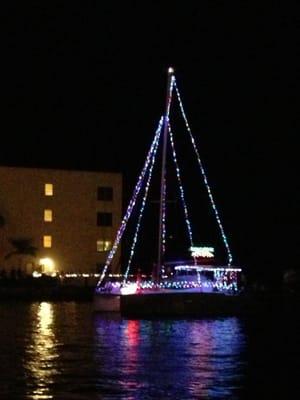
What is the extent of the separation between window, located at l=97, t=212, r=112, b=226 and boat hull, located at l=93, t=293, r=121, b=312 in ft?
106

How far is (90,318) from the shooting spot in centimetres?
4891

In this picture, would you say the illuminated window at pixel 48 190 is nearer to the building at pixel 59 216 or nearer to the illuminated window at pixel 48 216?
the building at pixel 59 216

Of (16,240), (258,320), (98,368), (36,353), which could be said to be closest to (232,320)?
(258,320)

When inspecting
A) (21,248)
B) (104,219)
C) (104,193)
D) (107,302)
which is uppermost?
(104,193)

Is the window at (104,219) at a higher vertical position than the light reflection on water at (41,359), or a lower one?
higher

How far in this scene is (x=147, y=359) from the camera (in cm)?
2739

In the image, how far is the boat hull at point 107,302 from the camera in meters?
52.0

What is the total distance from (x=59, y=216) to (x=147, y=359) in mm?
56609

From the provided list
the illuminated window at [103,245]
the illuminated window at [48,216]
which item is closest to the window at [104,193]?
the illuminated window at [103,245]

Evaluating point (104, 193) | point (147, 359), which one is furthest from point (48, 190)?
point (147, 359)

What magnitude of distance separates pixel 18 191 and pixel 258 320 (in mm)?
37765

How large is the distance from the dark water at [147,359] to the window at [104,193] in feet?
131

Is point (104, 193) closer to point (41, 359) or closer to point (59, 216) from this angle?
point (59, 216)

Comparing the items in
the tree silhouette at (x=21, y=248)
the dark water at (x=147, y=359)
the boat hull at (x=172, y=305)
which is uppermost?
the tree silhouette at (x=21, y=248)
